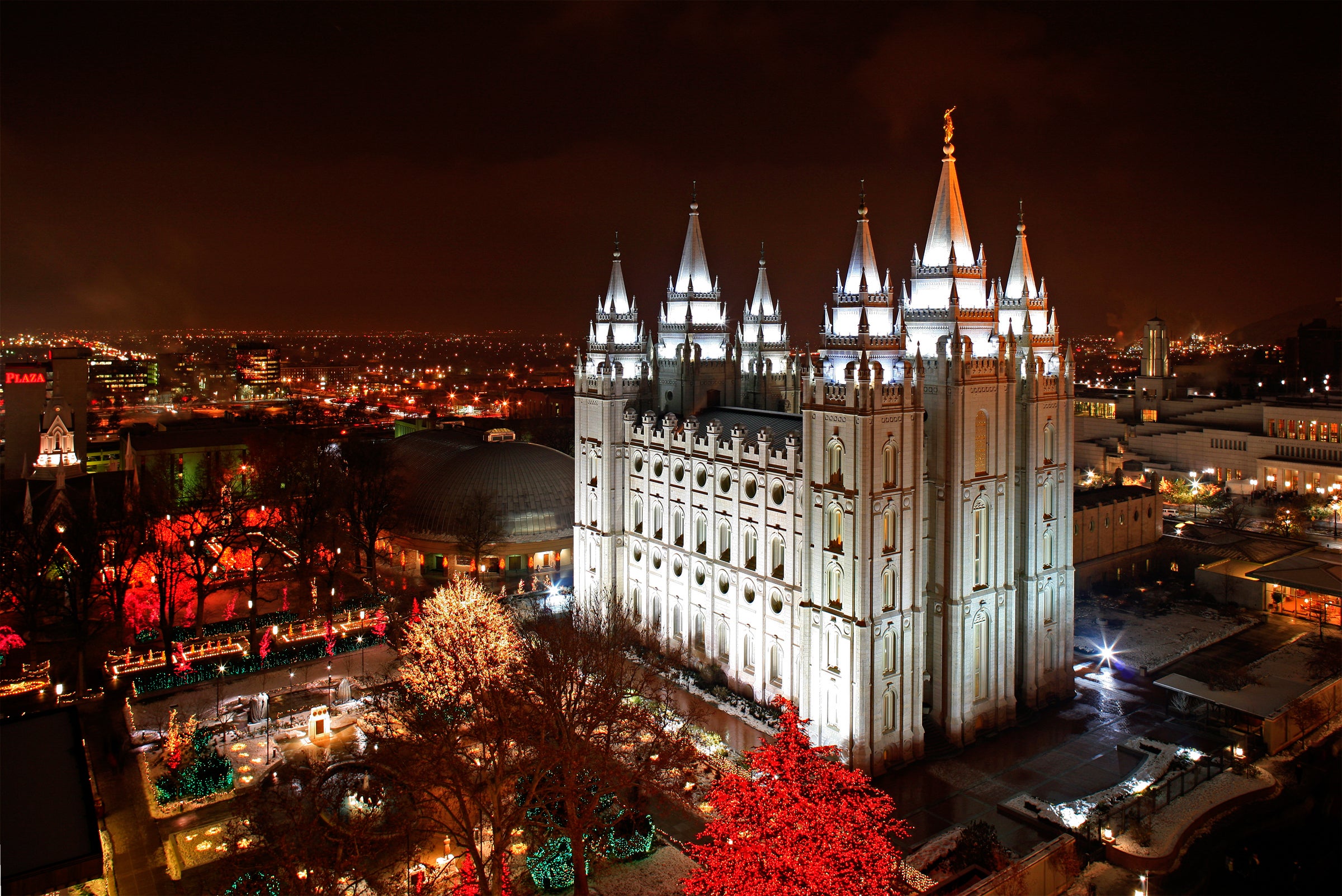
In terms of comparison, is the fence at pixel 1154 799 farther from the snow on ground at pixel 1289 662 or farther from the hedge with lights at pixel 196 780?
the hedge with lights at pixel 196 780

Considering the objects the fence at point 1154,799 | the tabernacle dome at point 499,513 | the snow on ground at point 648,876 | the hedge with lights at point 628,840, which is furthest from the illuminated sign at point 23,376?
the fence at point 1154,799

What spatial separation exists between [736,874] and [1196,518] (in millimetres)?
80968

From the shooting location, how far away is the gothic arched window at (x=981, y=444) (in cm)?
4478

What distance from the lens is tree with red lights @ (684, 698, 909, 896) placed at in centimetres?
2742

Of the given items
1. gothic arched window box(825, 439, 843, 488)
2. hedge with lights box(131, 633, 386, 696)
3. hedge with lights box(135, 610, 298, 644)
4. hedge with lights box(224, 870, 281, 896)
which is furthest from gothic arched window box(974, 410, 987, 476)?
hedge with lights box(135, 610, 298, 644)

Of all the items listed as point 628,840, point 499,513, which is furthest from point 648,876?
point 499,513

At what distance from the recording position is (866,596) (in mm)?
40281

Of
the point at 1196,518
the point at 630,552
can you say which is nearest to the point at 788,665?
the point at 630,552

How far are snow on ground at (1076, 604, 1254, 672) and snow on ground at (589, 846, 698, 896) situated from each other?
3241 centimetres

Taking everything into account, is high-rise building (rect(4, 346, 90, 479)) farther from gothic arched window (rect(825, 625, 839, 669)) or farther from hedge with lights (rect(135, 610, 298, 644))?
gothic arched window (rect(825, 625, 839, 669))

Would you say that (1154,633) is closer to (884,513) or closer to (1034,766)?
(1034,766)

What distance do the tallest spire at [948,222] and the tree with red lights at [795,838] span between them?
2647cm

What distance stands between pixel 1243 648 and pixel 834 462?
32.5 meters

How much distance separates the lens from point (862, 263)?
153 ft
